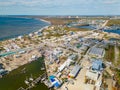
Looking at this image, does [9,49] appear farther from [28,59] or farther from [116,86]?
[116,86]

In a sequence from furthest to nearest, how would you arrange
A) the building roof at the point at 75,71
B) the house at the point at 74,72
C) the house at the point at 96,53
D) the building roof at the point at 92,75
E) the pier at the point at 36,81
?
1. the house at the point at 96,53
2. the building roof at the point at 75,71
3. the house at the point at 74,72
4. the building roof at the point at 92,75
5. the pier at the point at 36,81

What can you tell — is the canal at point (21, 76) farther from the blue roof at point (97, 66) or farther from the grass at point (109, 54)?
the grass at point (109, 54)

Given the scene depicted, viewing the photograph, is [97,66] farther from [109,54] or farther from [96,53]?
[109,54]

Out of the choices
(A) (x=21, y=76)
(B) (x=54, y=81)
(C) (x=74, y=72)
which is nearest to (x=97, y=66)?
(C) (x=74, y=72)

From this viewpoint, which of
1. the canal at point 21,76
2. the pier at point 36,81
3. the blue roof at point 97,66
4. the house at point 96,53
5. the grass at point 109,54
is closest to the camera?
the pier at point 36,81

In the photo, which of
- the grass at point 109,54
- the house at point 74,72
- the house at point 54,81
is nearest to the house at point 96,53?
the grass at point 109,54

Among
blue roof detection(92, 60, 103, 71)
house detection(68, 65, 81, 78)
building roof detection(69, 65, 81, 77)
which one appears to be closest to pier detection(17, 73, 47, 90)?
house detection(68, 65, 81, 78)

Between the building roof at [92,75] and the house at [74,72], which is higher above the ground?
the house at [74,72]

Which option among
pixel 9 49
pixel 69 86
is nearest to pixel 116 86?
pixel 69 86

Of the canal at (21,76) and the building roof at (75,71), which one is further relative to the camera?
the building roof at (75,71)
